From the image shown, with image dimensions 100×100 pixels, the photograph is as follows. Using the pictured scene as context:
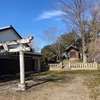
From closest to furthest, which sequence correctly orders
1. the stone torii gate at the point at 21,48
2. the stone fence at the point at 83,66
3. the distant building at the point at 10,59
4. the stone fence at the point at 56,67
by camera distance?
the stone torii gate at the point at 21,48 < the distant building at the point at 10,59 < the stone fence at the point at 83,66 < the stone fence at the point at 56,67

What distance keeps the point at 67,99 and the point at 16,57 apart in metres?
14.8

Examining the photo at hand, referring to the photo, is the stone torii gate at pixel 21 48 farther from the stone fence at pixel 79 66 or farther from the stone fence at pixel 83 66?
the stone fence at pixel 83 66

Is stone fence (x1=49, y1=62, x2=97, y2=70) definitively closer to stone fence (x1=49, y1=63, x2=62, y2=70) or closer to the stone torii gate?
stone fence (x1=49, y1=63, x2=62, y2=70)

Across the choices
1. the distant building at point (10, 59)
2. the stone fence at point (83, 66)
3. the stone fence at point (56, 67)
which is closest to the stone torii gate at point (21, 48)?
the distant building at point (10, 59)

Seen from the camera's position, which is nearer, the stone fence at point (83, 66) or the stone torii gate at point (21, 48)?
the stone torii gate at point (21, 48)

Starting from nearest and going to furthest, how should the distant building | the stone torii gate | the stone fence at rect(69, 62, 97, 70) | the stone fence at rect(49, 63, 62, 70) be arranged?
the stone torii gate → the distant building → the stone fence at rect(69, 62, 97, 70) → the stone fence at rect(49, 63, 62, 70)

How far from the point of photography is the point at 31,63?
86.4 feet

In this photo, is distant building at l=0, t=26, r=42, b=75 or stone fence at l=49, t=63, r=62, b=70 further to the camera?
stone fence at l=49, t=63, r=62, b=70

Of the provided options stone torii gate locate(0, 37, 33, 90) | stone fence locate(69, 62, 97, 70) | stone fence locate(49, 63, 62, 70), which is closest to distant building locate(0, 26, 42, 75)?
stone fence locate(49, 63, 62, 70)

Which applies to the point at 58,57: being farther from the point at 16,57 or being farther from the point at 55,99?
the point at 55,99

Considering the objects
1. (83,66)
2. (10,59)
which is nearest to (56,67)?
(83,66)

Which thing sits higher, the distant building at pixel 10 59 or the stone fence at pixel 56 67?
the distant building at pixel 10 59

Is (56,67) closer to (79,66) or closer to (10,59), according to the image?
→ (79,66)

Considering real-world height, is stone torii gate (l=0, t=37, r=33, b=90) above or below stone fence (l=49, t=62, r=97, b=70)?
above
